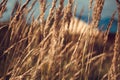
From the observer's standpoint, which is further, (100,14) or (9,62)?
(9,62)

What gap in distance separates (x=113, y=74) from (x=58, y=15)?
1.47ft

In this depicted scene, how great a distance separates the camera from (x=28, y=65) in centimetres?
258

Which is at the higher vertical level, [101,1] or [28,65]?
[101,1]

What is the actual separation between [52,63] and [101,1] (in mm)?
509

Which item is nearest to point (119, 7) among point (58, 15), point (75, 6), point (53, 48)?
point (58, 15)


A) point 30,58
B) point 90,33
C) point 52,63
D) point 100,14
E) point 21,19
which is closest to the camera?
point 100,14

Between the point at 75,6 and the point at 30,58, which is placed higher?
the point at 75,6

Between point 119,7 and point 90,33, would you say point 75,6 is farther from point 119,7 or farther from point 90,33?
point 119,7

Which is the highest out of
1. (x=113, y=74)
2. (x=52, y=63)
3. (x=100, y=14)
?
(x=100, y=14)

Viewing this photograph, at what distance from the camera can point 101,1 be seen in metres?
1.88

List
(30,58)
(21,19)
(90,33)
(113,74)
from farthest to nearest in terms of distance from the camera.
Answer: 1. (21,19)
2. (30,58)
3. (90,33)
4. (113,74)

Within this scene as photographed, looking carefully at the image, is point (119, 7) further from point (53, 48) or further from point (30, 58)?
point (30, 58)

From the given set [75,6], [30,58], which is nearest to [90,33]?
[75,6]

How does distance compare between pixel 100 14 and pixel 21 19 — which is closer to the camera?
pixel 100 14
